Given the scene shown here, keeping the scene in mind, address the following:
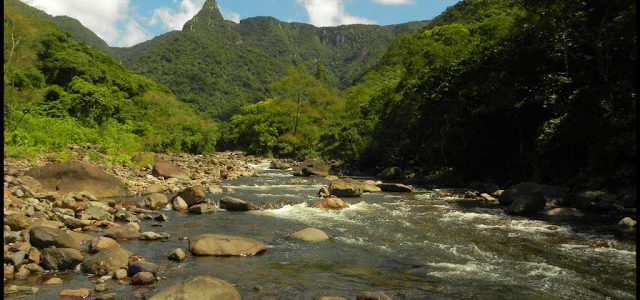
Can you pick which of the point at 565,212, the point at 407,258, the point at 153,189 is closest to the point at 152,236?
the point at 407,258

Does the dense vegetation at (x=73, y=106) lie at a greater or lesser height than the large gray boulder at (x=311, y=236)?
greater

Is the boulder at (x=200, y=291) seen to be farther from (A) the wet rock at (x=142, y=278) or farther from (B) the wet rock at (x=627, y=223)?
(B) the wet rock at (x=627, y=223)

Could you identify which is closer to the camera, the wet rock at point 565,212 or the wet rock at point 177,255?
the wet rock at point 177,255

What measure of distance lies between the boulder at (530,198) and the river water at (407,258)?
0.81 m

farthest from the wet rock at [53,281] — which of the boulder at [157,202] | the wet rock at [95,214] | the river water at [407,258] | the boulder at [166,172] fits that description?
the boulder at [166,172]

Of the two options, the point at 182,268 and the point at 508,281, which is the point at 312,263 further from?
the point at 508,281

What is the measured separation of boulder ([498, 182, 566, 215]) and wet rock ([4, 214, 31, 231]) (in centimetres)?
1637

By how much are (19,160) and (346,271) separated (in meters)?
19.1

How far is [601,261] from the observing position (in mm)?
10430

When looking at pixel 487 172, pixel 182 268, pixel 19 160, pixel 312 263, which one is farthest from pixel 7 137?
pixel 487 172

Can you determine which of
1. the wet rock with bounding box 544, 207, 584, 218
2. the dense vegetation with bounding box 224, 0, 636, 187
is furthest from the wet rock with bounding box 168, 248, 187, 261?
the dense vegetation with bounding box 224, 0, 636, 187

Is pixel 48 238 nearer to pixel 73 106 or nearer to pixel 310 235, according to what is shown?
pixel 310 235

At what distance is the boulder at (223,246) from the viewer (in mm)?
10742

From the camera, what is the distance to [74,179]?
18016mm
